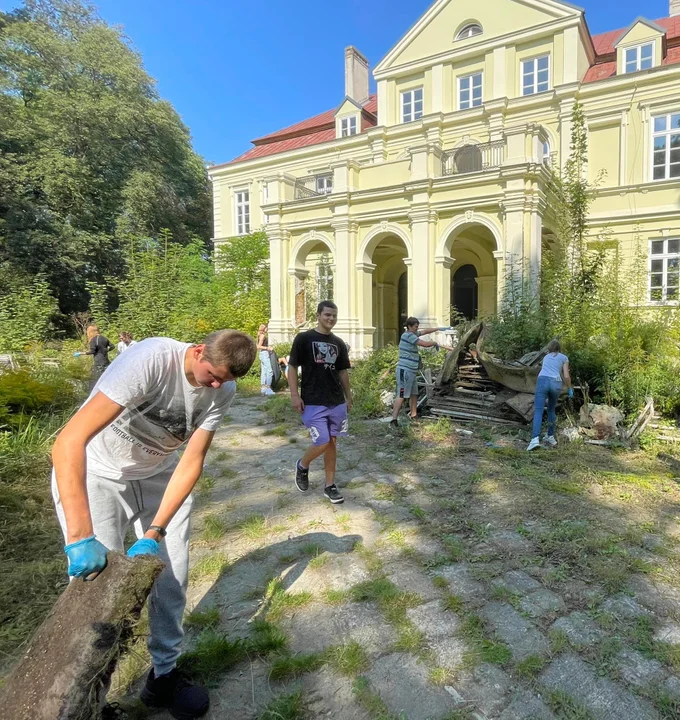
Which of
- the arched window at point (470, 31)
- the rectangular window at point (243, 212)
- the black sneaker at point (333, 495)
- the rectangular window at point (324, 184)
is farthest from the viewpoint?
the rectangular window at point (243, 212)

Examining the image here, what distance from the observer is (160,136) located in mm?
28578

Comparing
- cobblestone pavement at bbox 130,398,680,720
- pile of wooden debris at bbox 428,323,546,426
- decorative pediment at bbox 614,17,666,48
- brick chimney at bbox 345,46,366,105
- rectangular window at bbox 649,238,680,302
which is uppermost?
brick chimney at bbox 345,46,366,105

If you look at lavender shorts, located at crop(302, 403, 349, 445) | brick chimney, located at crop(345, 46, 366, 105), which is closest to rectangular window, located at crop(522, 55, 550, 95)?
brick chimney, located at crop(345, 46, 366, 105)

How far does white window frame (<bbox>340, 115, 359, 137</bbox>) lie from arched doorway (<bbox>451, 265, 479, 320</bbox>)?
27.6ft

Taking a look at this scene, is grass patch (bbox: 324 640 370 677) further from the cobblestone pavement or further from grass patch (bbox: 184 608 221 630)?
grass patch (bbox: 184 608 221 630)

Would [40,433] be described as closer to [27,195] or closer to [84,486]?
[84,486]

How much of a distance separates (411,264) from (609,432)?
834cm

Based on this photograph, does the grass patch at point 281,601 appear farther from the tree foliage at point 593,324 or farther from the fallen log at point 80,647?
the tree foliage at point 593,324

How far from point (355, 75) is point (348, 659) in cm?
2713

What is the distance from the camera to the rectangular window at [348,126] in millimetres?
22125

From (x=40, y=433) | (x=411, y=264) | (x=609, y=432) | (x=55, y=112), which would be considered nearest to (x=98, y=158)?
(x=55, y=112)

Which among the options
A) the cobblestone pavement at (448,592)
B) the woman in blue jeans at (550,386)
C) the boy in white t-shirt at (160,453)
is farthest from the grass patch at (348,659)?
the woman in blue jeans at (550,386)

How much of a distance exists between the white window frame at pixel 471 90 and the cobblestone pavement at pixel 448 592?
56.6ft

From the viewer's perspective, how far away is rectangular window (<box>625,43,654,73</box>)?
656 inches
